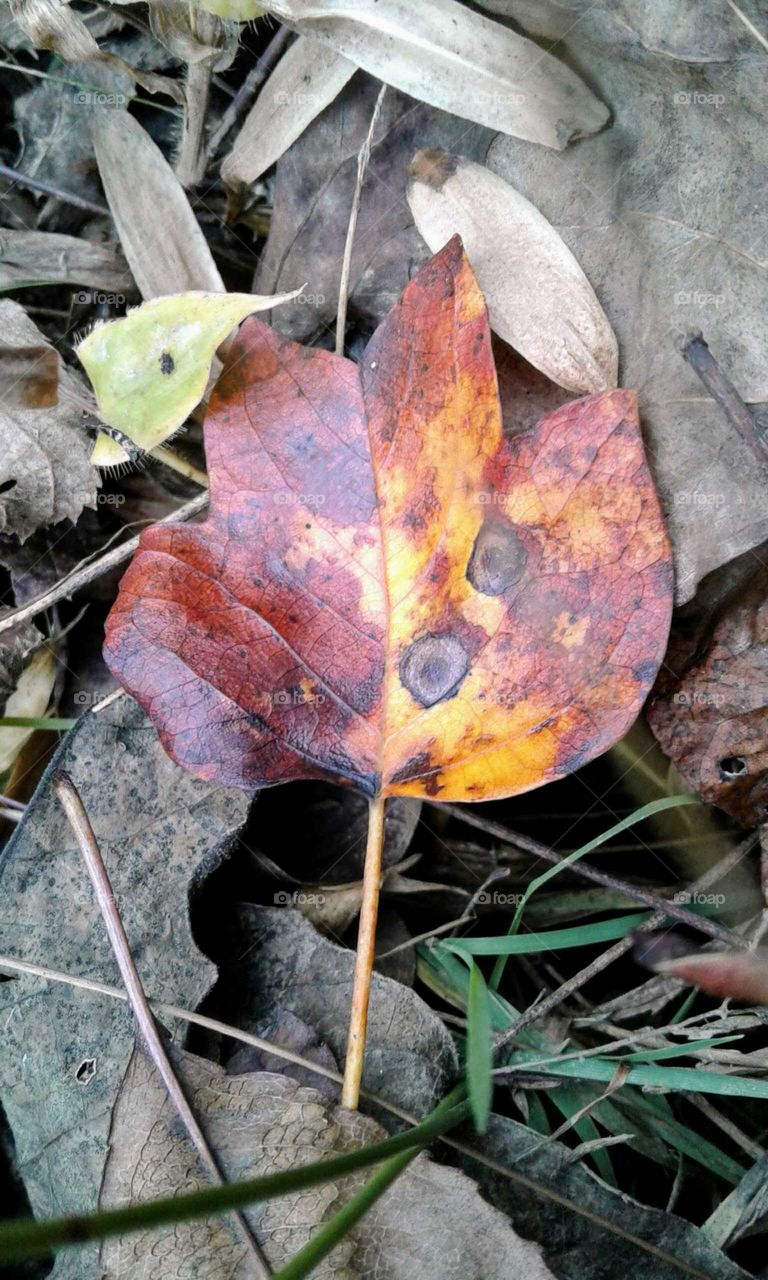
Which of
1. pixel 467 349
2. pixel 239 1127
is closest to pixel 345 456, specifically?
pixel 467 349

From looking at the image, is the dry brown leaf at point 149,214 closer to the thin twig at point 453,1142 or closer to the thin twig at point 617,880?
the thin twig at point 617,880

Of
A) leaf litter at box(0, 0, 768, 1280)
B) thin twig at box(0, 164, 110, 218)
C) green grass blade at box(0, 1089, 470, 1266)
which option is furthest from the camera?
thin twig at box(0, 164, 110, 218)

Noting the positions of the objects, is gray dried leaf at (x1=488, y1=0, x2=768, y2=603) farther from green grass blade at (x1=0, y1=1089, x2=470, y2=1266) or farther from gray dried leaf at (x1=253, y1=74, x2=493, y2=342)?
green grass blade at (x1=0, y1=1089, x2=470, y2=1266)

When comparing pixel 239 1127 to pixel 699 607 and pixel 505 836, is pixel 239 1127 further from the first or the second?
pixel 699 607

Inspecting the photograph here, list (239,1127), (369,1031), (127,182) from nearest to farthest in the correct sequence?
(239,1127) → (369,1031) → (127,182)

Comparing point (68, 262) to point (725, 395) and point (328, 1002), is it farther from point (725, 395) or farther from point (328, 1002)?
point (328, 1002)

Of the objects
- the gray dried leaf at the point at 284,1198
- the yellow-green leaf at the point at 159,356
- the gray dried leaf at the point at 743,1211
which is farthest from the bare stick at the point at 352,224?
the gray dried leaf at the point at 743,1211

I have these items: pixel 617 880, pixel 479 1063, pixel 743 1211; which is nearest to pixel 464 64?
pixel 617 880

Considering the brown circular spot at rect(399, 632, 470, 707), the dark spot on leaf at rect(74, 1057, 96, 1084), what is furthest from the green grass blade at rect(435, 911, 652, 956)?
the dark spot on leaf at rect(74, 1057, 96, 1084)
